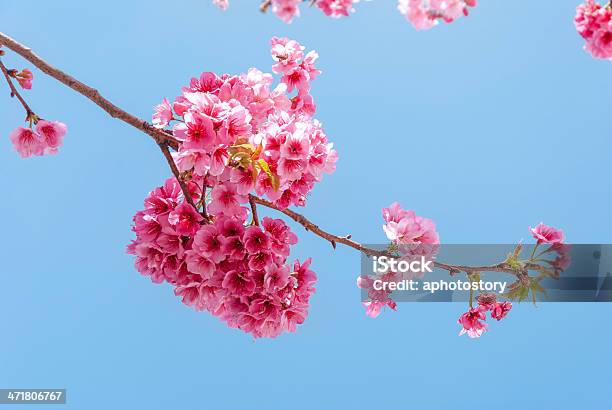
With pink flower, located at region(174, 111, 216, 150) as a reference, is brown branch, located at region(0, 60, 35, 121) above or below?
above

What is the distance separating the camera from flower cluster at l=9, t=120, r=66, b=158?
371 cm

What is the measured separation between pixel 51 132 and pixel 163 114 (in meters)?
1.06

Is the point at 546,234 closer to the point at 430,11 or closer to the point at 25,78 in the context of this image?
the point at 430,11

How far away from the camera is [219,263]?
290cm

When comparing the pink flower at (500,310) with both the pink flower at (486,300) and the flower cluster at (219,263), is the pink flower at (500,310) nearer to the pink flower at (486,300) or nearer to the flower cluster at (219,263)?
the pink flower at (486,300)

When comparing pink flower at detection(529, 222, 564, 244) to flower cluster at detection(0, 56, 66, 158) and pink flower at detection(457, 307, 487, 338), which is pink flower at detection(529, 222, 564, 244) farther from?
flower cluster at detection(0, 56, 66, 158)

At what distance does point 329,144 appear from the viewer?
300 centimetres

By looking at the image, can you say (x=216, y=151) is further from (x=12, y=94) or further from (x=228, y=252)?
(x=12, y=94)

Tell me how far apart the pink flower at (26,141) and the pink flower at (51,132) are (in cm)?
3

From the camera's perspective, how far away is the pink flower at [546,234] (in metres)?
3.33

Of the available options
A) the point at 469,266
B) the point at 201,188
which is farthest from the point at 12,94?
the point at 469,266

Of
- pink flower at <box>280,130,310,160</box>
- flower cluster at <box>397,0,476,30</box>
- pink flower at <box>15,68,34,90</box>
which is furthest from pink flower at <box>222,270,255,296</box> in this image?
pink flower at <box>15,68,34,90</box>

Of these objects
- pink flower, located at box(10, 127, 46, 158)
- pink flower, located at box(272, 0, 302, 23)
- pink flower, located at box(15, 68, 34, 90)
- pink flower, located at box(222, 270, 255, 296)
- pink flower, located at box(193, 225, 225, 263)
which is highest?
pink flower, located at box(15, 68, 34, 90)

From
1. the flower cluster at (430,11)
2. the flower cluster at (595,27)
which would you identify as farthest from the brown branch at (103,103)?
the flower cluster at (595,27)
